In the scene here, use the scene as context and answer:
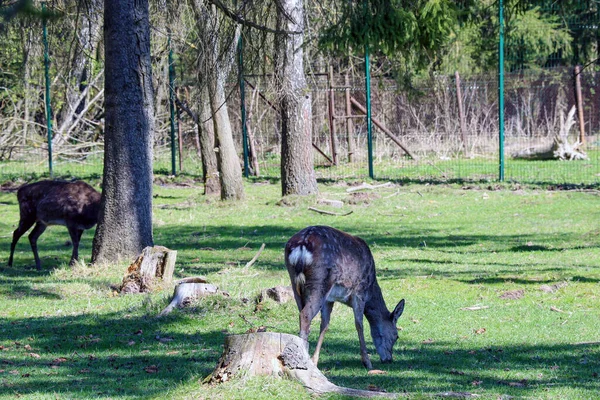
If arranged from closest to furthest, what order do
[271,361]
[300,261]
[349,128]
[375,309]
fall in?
[271,361]
[300,261]
[375,309]
[349,128]

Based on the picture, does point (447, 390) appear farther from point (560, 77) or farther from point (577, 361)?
point (560, 77)

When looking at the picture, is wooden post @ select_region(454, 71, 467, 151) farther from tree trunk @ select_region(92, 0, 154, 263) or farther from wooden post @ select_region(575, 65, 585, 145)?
tree trunk @ select_region(92, 0, 154, 263)

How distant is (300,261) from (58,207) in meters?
8.91

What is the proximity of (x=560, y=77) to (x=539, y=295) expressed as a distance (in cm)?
1621

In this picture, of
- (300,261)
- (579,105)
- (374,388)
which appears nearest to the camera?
(374,388)

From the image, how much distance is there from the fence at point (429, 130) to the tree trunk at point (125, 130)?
37.0ft

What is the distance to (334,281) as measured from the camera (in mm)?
7926

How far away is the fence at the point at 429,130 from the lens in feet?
84.9

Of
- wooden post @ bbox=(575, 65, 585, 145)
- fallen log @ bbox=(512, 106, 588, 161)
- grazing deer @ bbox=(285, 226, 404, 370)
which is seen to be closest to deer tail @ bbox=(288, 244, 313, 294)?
grazing deer @ bbox=(285, 226, 404, 370)

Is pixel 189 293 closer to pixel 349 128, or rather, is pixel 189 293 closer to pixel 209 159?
pixel 209 159

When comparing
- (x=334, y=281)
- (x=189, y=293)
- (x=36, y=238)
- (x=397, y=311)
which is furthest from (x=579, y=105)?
(x=334, y=281)

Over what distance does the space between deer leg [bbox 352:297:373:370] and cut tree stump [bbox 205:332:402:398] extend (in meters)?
1.42

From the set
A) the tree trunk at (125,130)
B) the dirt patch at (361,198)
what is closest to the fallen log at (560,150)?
the dirt patch at (361,198)

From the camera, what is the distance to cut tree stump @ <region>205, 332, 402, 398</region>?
6.66 meters
